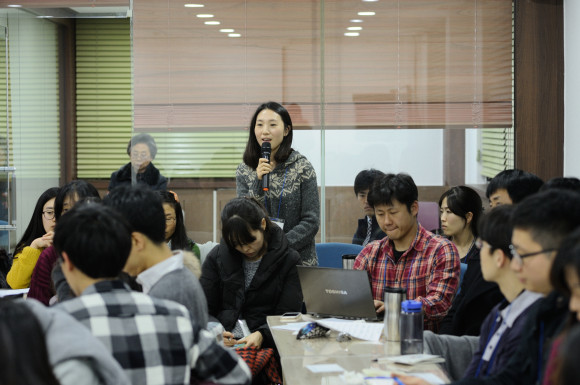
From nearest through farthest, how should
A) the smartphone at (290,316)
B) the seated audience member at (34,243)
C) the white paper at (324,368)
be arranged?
the white paper at (324,368) < the smartphone at (290,316) < the seated audience member at (34,243)

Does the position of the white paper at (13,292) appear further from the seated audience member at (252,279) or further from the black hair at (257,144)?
the black hair at (257,144)

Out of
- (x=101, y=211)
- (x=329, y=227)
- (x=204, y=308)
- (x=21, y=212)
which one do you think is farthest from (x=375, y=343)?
(x=21, y=212)

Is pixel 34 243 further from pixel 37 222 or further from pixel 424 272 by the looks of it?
pixel 424 272

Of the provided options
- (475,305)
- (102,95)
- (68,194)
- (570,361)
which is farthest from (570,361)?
(102,95)

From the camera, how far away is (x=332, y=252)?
16.5 ft

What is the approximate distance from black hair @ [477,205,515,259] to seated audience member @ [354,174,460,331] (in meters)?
0.93

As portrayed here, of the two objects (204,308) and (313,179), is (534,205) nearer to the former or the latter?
(204,308)

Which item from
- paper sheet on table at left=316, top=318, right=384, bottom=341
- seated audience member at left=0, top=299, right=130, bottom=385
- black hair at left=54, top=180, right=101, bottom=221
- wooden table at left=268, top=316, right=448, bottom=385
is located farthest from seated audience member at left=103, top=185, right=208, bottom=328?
black hair at left=54, top=180, right=101, bottom=221

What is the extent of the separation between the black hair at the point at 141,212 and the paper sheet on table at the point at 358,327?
0.95 metres

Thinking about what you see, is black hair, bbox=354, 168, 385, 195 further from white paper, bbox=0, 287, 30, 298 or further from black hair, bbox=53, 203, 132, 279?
black hair, bbox=53, 203, 132, 279

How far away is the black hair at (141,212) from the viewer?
2.59 meters

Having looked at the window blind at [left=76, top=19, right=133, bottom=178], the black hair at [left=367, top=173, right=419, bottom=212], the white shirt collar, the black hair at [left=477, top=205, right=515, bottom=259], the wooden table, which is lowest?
the wooden table

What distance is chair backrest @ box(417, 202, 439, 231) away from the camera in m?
5.79

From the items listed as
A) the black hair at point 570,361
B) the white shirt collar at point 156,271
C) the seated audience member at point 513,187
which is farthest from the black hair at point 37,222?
the black hair at point 570,361
